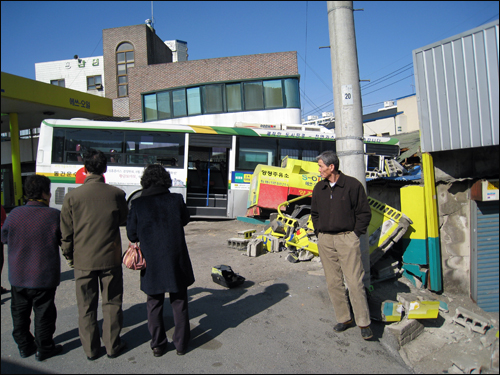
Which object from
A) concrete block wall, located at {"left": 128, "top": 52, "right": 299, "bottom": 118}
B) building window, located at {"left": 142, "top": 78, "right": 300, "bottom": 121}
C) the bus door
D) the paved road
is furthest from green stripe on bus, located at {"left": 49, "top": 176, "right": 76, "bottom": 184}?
concrete block wall, located at {"left": 128, "top": 52, "right": 299, "bottom": 118}

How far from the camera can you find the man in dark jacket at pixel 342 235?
11.5 feet

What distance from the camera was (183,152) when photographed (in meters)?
10.8

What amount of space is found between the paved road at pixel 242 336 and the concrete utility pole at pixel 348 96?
101cm

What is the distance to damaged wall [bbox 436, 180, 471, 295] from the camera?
4.59 m

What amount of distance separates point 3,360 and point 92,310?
897 millimetres

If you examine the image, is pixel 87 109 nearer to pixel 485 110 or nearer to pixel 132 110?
pixel 132 110

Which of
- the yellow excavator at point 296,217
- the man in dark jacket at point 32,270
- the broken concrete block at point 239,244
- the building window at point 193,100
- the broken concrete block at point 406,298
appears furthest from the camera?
the building window at point 193,100

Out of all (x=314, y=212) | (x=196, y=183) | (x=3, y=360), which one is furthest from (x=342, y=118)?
(x=196, y=183)

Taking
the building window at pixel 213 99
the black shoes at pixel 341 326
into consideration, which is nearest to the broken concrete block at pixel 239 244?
the black shoes at pixel 341 326

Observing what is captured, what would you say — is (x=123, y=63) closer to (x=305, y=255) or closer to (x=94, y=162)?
(x=305, y=255)

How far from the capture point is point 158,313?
10.5 feet

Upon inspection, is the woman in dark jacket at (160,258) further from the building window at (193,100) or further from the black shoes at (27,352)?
the building window at (193,100)

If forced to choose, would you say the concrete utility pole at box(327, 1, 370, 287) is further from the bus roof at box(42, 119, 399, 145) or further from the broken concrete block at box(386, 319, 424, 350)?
the bus roof at box(42, 119, 399, 145)

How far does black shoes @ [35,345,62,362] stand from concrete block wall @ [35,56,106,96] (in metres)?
33.1
